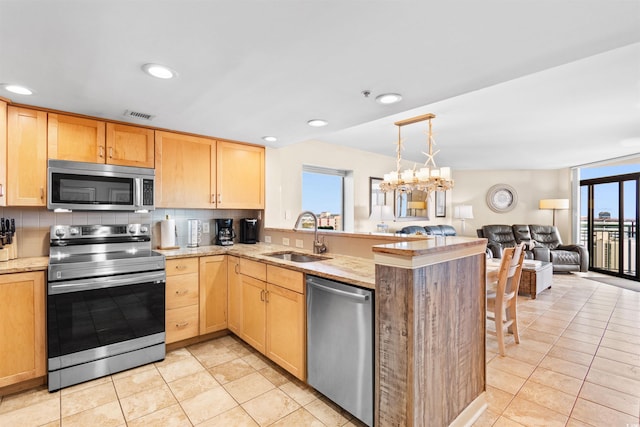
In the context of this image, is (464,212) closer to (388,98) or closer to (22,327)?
(388,98)

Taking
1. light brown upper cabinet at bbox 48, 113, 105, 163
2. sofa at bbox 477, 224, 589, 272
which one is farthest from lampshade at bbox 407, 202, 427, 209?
light brown upper cabinet at bbox 48, 113, 105, 163

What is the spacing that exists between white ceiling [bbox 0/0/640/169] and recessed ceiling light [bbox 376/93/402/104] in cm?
6

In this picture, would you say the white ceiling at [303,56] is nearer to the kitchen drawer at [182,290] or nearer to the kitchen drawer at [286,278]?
the kitchen drawer at [286,278]

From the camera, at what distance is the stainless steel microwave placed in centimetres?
246

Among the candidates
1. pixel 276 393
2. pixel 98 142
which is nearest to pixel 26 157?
pixel 98 142

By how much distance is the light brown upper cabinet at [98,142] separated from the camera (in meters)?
2.51

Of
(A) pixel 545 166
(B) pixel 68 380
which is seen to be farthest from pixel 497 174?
(B) pixel 68 380

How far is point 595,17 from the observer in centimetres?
129

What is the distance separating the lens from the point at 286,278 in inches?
89.3

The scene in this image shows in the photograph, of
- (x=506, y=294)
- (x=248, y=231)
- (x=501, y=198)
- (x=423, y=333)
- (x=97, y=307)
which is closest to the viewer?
(x=423, y=333)

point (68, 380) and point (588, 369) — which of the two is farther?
point (588, 369)

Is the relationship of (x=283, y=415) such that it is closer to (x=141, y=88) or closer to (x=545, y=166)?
(x=141, y=88)

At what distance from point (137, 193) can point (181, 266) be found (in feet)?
2.53

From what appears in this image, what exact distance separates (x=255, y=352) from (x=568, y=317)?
12.0 ft
